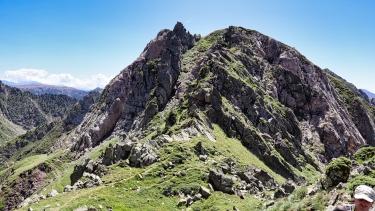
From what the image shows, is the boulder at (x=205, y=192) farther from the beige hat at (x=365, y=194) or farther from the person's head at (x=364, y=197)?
the beige hat at (x=365, y=194)

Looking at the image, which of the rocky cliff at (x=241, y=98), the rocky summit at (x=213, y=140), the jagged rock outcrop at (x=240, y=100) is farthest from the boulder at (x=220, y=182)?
the rocky cliff at (x=241, y=98)

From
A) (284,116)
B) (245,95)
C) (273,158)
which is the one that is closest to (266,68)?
(284,116)

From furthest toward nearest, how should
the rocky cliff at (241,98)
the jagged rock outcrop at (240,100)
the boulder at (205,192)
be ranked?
the rocky cliff at (241,98) < the jagged rock outcrop at (240,100) < the boulder at (205,192)

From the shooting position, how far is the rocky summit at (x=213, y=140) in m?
35.9

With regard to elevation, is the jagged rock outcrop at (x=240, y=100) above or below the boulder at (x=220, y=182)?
above

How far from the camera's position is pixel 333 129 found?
126250mm

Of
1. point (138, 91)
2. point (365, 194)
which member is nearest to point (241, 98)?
point (138, 91)

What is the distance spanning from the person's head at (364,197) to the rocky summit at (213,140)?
13.4 metres

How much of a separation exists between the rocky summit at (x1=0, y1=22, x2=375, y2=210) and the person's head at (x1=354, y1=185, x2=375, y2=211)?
13.4m

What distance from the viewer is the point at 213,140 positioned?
66125 mm

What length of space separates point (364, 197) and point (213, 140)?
57159 mm

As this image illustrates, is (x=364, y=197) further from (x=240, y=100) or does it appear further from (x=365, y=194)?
(x=240, y=100)

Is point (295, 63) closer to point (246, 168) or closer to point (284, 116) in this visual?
point (284, 116)

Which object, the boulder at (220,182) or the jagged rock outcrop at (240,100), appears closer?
the boulder at (220,182)
